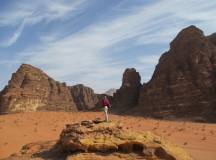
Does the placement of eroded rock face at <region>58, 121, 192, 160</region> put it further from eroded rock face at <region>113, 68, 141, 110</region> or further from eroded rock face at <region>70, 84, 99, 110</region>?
eroded rock face at <region>70, 84, 99, 110</region>

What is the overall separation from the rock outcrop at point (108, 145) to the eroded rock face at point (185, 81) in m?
36.0

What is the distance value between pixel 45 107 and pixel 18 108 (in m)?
6.59

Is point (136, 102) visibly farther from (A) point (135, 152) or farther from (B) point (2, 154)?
(A) point (135, 152)

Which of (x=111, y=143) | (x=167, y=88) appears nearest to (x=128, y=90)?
(x=167, y=88)

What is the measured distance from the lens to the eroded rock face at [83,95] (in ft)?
312

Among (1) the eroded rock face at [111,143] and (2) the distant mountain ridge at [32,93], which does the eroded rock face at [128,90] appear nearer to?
(2) the distant mountain ridge at [32,93]

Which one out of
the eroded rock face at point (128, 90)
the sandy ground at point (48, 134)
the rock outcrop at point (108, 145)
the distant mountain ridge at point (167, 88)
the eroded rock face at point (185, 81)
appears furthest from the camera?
the eroded rock face at point (128, 90)

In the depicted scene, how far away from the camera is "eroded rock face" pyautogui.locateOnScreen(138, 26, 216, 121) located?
165 ft

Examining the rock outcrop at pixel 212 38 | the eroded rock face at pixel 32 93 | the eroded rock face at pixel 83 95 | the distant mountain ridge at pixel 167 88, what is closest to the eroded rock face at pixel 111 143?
the distant mountain ridge at pixel 167 88

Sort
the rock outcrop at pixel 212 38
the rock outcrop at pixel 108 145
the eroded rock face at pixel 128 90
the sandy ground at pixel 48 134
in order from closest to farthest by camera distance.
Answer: the rock outcrop at pixel 108 145 → the sandy ground at pixel 48 134 → the rock outcrop at pixel 212 38 → the eroded rock face at pixel 128 90

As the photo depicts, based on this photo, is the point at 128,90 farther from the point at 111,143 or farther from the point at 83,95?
the point at 111,143

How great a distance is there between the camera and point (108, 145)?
11.9 m

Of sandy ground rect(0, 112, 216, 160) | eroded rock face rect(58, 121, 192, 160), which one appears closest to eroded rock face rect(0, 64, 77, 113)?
sandy ground rect(0, 112, 216, 160)

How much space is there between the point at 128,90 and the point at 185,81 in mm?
11502
